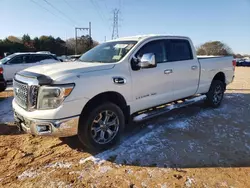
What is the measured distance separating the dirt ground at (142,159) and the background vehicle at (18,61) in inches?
285

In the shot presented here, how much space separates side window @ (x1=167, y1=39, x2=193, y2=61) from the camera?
16.5 feet

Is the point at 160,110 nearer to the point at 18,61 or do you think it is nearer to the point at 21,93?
the point at 21,93

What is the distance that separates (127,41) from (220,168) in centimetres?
293

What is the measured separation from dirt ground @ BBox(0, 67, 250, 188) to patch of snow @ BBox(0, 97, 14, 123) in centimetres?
43

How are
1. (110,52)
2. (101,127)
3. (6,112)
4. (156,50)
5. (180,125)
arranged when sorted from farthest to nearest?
1. (6,112)
2. (180,125)
3. (156,50)
4. (110,52)
5. (101,127)

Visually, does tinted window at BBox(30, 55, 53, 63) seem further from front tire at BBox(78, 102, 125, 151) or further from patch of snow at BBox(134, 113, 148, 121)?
front tire at BBox(78, 102, 125, 151)

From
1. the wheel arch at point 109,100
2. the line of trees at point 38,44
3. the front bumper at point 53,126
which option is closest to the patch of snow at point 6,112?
the front bumper at point 53,126

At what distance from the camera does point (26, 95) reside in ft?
11.2

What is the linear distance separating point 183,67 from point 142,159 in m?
2.51

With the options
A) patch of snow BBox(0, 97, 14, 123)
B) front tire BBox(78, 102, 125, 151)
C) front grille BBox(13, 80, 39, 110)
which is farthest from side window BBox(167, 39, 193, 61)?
patch of snow BBox(0, 97, 14, 123)

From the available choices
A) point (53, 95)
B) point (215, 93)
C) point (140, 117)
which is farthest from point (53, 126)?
point (215, 93)

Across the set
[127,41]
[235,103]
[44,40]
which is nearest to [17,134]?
[127,41]

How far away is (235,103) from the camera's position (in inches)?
288

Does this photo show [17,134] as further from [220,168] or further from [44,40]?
[44,40]
